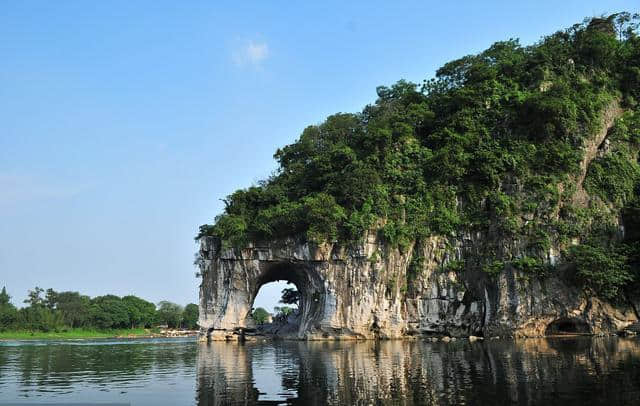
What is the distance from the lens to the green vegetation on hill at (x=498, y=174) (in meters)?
37.2

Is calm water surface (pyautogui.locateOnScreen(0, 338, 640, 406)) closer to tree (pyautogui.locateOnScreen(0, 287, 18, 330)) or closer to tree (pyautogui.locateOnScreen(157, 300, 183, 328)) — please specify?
tree (pyautogui.locateOnScreen(0, 287, 18, 330))

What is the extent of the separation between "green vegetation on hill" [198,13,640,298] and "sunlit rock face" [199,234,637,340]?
103 centimetres

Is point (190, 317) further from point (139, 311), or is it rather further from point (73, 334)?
point (73, 334)

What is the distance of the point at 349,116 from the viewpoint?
51531 mm

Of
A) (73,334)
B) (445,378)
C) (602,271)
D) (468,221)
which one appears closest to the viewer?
(445,378)

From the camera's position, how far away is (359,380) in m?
15.7

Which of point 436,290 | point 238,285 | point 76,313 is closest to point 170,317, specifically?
point 76,313

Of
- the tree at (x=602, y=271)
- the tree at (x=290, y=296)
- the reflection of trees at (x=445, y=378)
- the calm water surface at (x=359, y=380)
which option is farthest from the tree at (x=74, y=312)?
the tree at (x=602, y=271)

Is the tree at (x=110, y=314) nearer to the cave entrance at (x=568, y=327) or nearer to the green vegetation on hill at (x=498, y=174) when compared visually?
the green vegetation on hill at (x=498, y=174)

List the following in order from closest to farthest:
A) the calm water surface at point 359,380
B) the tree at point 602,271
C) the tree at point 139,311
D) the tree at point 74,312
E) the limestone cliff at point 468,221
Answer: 1. the calm water surface at point 359,380
2. the tree at point 602,271
3. the limestone cliff at point 468,221
4. the tree at point 74,312
5. the tree at point 139,311

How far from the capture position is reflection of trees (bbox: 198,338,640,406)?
40.5ft

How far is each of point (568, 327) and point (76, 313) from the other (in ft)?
223

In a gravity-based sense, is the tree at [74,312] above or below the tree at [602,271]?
below

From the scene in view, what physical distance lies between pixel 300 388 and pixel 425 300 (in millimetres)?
24709
